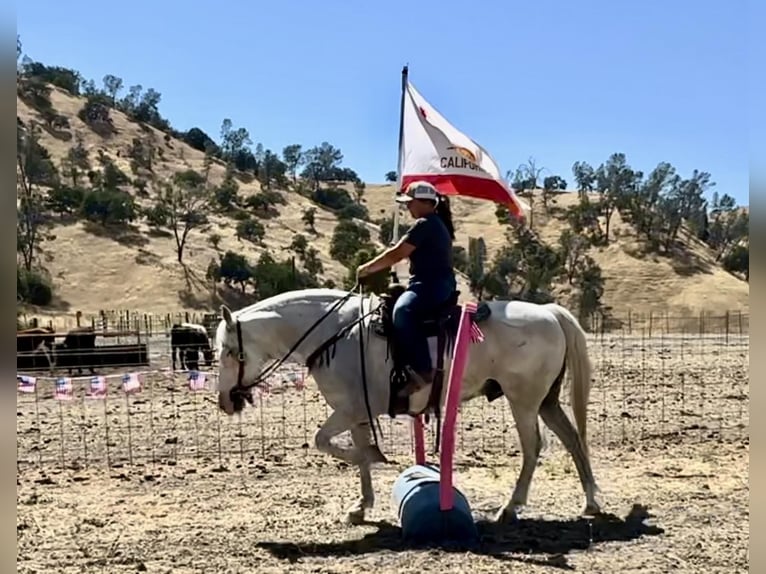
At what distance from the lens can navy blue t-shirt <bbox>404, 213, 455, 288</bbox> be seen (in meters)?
6.67

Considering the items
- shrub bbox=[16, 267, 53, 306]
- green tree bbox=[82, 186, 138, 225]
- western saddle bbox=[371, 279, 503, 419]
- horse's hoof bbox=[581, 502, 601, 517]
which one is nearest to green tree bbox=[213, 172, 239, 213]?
green tree bbox=[82, 186, 138, 225]

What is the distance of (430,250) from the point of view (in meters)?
6.70

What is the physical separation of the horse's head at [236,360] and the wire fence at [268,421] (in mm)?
2599

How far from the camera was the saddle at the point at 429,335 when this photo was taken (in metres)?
6.78

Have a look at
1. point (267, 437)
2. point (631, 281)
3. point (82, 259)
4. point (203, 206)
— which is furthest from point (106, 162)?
point (267, 437)

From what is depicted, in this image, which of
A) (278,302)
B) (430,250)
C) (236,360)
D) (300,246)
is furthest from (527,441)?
(300,246)

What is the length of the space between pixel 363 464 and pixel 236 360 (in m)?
1.37

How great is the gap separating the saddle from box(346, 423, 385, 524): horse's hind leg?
332mm

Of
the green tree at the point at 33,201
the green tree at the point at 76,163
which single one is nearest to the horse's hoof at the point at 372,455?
the green tree at the point at 33,201

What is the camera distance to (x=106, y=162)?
→ 294ft

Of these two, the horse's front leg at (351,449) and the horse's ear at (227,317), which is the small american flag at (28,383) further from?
the horse's front leg at (351,449)

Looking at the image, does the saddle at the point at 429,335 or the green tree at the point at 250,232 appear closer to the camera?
the saddle at the point at 429,335

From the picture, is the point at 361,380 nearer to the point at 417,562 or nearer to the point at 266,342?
the point at 266,342

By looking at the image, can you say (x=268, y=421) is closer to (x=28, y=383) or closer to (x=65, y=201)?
(x=28, y=383)
